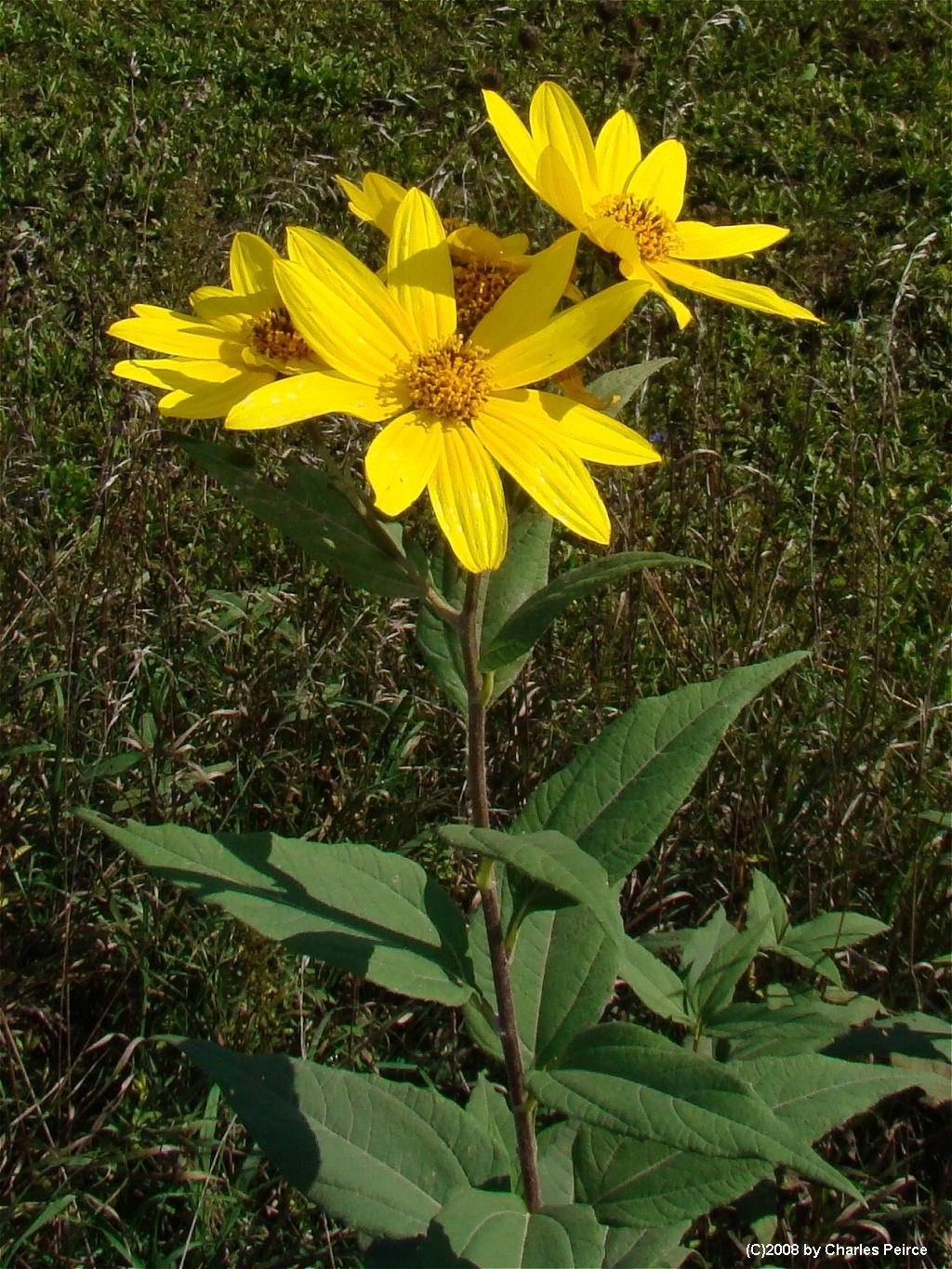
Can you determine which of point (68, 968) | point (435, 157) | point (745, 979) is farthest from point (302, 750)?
point (435, 157)

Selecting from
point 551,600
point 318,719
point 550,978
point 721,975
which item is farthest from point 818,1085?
point 318,719

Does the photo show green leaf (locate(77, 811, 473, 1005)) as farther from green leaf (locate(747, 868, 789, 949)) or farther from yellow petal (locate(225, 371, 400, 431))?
green leaf (locate(747, 868, 789, 949))

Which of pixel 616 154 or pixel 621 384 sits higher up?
pixel 616 154

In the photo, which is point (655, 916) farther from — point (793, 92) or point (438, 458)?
point (793, 92)

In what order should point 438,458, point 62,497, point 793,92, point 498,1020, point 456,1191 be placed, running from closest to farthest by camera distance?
point 438,458 → point 456,1191 → point 498,1020 → point 62,497 → point 793,92

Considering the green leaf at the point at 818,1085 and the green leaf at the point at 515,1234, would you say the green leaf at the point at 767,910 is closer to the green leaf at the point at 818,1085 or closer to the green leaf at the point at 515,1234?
the green leaf at the point at 818,1085

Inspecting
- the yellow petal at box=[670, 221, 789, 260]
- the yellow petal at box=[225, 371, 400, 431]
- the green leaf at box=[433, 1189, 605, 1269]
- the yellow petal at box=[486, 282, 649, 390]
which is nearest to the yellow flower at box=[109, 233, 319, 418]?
the yellow petal at box=[225, 371, 400, 431]

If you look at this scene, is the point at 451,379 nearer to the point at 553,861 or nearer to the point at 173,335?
the point at 173,335
